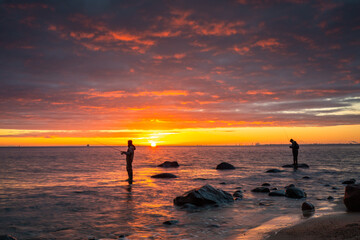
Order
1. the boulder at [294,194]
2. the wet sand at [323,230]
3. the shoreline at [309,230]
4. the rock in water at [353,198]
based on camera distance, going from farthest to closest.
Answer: the boulder at [294,194]
the rock in water at [353,198]
the shoreline at [309,230]
the wet sand at [323,230]

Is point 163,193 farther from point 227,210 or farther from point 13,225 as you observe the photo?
point 13,225

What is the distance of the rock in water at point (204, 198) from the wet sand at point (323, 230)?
567 centimetres

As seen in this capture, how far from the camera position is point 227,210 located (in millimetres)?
12578

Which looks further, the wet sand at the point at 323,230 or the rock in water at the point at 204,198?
the rock in water at the point at 204,198

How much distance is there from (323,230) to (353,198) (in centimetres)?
398

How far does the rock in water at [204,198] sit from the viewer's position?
13703 mm

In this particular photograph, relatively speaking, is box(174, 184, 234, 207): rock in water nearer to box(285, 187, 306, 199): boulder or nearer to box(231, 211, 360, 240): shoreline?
box(285, 187, 306, 199): boulder

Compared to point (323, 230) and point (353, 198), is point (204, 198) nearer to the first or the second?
point (353, 198)

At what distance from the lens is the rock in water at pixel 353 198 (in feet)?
34.2

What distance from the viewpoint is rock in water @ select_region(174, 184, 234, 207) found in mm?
13703

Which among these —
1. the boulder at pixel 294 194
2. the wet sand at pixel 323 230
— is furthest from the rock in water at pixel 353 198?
the boulder at pixel 294 194

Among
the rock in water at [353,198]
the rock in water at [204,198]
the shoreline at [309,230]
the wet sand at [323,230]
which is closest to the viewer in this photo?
the wet sand at [323,230]

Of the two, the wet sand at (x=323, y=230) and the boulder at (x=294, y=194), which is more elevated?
the wet sand at (x=323, y=230)

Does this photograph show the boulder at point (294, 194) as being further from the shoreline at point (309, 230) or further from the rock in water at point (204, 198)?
the shoreline at point (309, 230)
